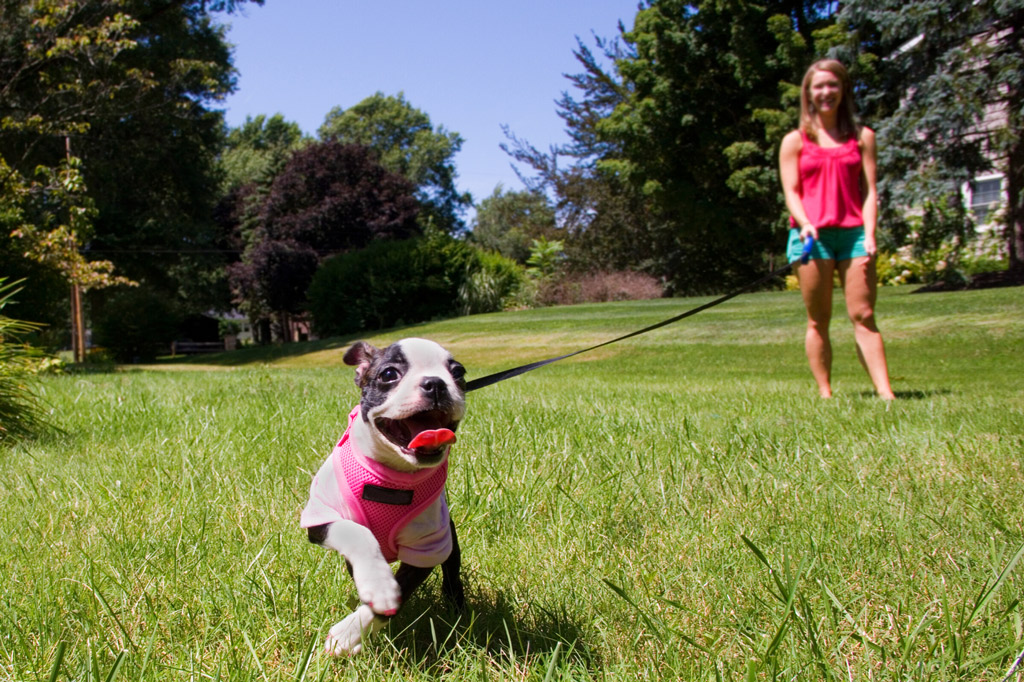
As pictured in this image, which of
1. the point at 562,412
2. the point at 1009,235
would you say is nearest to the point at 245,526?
the point at 562,412

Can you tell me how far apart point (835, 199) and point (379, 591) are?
15.7 ft

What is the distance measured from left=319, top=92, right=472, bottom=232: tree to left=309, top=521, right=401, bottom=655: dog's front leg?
5224 centimetres

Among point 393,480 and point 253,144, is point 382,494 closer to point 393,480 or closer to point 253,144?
point 393,480

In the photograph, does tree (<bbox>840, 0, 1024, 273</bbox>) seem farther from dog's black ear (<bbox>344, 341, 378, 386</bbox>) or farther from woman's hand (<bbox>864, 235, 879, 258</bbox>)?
dog's black ear (<bbox>344, 341, 378, 386</bbox>)

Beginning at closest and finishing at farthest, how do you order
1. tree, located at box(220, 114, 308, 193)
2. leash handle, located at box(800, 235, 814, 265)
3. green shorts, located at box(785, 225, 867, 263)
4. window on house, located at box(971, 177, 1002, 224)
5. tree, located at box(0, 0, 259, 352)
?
1. leash handle, located at box(800, 235, 814, 265)
2. green shorts, located at box(785, 225, 867, 263)
3. tree, located at box(0, 0, 259, 352)
4. window on house, located at box(971, 177, 1002, 224)
5. tree, located at box(220, 114, 308, 193)

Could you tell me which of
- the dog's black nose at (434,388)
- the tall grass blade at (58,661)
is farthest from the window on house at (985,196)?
the tall grass blade at (58,661)

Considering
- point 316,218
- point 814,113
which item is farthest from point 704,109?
point 814,113

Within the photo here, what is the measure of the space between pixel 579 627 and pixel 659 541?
65 cm

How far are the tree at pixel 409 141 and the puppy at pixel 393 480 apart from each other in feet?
171

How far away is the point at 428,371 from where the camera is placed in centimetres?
175

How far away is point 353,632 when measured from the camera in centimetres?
167

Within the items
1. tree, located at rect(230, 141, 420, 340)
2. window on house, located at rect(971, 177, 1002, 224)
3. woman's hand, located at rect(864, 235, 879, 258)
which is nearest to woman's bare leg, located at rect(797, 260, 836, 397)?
woman's hand, located at rect(864, 235, 879, 258)

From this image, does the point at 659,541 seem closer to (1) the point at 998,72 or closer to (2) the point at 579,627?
(2) the point at 579,627

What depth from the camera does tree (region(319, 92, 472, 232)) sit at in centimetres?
5741
